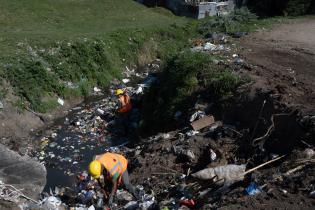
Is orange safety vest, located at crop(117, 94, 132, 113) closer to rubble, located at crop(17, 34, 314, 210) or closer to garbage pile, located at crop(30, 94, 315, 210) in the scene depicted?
rubble, located at crop(17, 34, 314, 210)

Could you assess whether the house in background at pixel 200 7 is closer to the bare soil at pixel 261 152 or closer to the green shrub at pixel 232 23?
the green shrub at pixel 232 23

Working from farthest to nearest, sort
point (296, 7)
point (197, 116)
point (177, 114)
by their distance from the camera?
point (296, 7) < point (177, 114) < point (197, 116)

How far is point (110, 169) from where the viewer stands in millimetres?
7738

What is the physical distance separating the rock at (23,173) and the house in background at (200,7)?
15.8 metres

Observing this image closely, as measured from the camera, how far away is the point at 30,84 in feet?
44.8

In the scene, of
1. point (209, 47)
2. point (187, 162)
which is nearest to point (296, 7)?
point (209, 47)

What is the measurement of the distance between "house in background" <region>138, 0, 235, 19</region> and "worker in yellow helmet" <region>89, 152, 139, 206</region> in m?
17.0

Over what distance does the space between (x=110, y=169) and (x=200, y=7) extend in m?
17.8

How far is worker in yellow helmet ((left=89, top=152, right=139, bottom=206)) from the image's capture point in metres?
7.51

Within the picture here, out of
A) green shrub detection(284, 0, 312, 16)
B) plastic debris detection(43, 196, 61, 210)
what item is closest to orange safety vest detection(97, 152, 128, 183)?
plastic debris detection(43, 196, 61, 210)

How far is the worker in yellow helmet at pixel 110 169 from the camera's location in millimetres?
7514

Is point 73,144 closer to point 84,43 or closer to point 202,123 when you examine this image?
point 202,123

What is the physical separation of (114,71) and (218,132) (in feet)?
25.7

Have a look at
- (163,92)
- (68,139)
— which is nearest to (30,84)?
(68,139)
